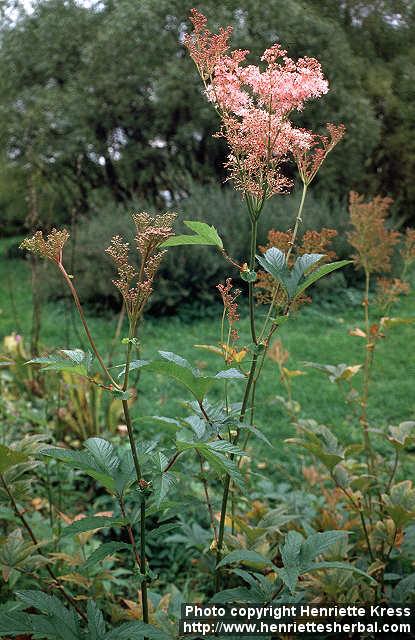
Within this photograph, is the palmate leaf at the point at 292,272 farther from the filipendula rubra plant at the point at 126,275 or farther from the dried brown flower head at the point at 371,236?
the dried brown flower head at the point at 371,236

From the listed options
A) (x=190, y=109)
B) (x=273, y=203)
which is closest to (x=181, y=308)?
(x=273, y=203)

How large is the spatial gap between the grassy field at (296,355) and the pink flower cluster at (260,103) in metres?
1.53

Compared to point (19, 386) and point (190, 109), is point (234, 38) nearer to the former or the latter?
point (190, 109)

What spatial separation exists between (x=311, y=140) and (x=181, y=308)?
4.49 meters

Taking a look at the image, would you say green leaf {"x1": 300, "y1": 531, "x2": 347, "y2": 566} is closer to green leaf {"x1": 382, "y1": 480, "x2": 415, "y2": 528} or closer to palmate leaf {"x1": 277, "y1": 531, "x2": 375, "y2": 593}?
palmate leaf {"x1": 277, "y1": 531, "x2": 375, "y2": 593}

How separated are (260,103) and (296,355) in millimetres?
3288

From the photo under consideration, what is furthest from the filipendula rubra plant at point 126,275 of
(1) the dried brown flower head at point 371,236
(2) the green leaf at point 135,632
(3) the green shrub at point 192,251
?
(3) the green shrub at point 192,251

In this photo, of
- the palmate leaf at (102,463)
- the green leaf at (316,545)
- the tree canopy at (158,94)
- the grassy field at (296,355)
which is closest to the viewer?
the palmate leaf at (102,463)

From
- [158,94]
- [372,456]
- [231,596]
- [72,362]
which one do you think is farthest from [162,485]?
[158,94]

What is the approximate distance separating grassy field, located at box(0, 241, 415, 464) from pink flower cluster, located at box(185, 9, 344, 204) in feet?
5.01

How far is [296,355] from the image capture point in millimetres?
4125

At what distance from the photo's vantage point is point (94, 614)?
2.82 feet

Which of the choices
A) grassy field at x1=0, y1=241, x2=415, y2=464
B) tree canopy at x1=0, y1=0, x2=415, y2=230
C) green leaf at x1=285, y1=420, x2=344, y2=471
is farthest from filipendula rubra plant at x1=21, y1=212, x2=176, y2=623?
tree canopy at x1=0, y1=0, x2=415, y2=230

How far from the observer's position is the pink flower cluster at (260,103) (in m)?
0.92
